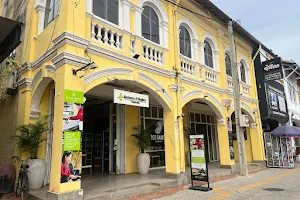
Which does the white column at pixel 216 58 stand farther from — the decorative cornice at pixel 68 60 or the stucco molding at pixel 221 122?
the decorative cornice at pixel 68 60

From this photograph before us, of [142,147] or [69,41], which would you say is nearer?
[69,41]

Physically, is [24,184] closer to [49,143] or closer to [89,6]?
[49,143]

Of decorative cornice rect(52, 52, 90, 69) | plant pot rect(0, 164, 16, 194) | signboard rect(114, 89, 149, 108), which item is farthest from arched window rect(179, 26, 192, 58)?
plant pot rect(0, 164, 16, 194)

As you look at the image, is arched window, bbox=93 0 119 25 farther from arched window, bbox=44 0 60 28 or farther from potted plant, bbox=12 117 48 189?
potted plant, bbox=12 117 48 189

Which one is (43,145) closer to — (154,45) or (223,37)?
(154,45)

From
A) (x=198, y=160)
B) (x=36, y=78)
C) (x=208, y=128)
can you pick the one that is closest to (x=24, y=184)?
(x=36, y=78)

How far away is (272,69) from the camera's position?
1456 cm

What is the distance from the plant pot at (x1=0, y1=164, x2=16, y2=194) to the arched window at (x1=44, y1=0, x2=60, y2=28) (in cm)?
461

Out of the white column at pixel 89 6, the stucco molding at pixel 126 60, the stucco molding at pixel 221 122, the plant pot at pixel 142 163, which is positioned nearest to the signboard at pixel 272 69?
the stucco molding at pixel 221 122

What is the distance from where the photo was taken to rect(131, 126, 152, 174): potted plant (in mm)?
9688

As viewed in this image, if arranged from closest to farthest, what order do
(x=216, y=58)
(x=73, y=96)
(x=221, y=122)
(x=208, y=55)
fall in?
1. (x=73, y=96)
2. (x=221, y=122)
3. (x=208, y=55)
4. (x=216, y=58)

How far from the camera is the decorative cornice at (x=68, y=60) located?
5758 mm

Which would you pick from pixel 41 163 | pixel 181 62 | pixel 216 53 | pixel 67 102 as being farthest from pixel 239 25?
pixel 41 163

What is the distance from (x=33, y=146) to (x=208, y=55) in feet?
28.3
